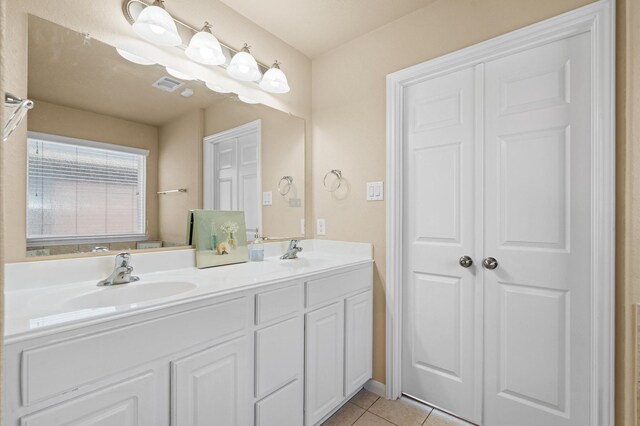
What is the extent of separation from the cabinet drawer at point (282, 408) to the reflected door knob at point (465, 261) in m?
1.05

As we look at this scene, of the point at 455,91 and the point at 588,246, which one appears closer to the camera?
the point at 588,246

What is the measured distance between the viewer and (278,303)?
1.36m

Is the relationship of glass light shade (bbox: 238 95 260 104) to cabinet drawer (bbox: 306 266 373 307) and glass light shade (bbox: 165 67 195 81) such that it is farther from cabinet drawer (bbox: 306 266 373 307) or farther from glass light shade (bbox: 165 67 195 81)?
cabinet drawer (bbox: 306 266 373 307)

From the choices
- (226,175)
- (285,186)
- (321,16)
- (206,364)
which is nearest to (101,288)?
(206,364)

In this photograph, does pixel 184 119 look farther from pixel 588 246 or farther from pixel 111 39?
pixel 588 246

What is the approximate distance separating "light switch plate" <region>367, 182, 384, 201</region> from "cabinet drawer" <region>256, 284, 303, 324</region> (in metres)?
0.81

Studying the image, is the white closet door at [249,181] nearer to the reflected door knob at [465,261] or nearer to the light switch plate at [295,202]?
the light switch plate at [295,202]

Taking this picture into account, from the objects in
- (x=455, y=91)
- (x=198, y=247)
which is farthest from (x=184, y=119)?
(x=455, y=91)

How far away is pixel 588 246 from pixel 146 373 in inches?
71.3

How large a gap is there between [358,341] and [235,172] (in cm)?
126

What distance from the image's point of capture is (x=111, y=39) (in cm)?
134

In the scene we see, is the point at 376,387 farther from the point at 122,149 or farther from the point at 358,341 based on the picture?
the point at 122,149

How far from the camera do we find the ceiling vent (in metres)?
1.52

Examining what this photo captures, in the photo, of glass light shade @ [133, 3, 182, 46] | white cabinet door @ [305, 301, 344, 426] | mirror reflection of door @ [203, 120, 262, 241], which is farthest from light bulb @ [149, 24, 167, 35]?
white cabinet door @ [305, 301, 344, 426]
